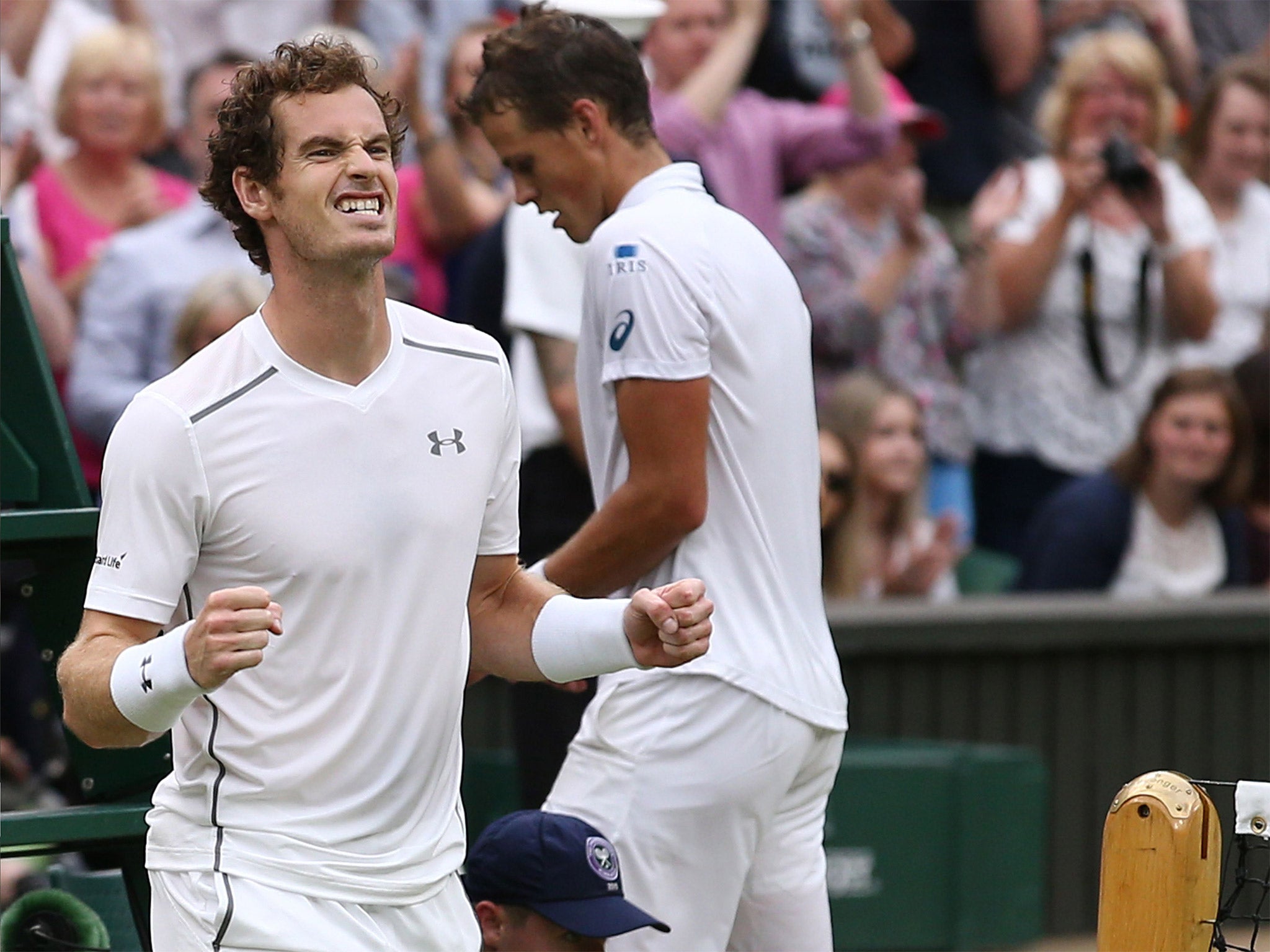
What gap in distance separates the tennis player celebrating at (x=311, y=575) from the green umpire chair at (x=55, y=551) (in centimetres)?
57

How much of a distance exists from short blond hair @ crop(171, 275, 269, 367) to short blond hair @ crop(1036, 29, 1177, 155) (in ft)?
11.4

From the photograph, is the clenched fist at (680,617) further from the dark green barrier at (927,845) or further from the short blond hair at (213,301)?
the dark green barrier at (927,845)

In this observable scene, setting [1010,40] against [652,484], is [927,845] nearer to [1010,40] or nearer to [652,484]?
[1010,40]

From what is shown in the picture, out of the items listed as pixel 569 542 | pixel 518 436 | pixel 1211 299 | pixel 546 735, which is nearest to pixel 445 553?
pixel 518 436

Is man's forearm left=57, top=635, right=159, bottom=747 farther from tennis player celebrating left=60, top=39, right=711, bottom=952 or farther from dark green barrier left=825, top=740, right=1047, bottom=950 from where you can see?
dark green barrier left=825, top=740, right=1047, bottom=950

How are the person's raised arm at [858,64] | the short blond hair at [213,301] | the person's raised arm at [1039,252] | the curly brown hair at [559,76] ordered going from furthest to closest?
the person's raised arm at [1039,252] → the person's raised arm at [858,64] → the short blond hair at [213,301] → the curly brown hair at [559,76]

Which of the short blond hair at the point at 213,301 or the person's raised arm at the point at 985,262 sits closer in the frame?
the short blond hair at the point at 213,301

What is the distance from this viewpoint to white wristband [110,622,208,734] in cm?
275

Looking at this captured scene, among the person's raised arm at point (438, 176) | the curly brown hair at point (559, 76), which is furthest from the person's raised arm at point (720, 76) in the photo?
the curly brown hair at point (559, 76)

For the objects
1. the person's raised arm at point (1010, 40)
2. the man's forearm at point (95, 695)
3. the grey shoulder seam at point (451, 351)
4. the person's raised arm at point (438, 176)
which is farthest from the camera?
the person's raised arm at point (1010, 40)

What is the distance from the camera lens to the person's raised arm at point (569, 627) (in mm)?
3059

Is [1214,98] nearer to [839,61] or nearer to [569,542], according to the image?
[839,61]

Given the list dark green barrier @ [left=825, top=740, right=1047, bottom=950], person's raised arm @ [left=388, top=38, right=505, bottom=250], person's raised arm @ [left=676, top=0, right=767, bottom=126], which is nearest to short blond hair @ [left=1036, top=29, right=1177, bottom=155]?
person's raised arm @ [left=676, top=0, right=767, bottom=126]

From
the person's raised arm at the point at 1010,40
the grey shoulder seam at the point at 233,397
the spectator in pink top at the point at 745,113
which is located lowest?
the grey shoulder seam at the point at 233,397
